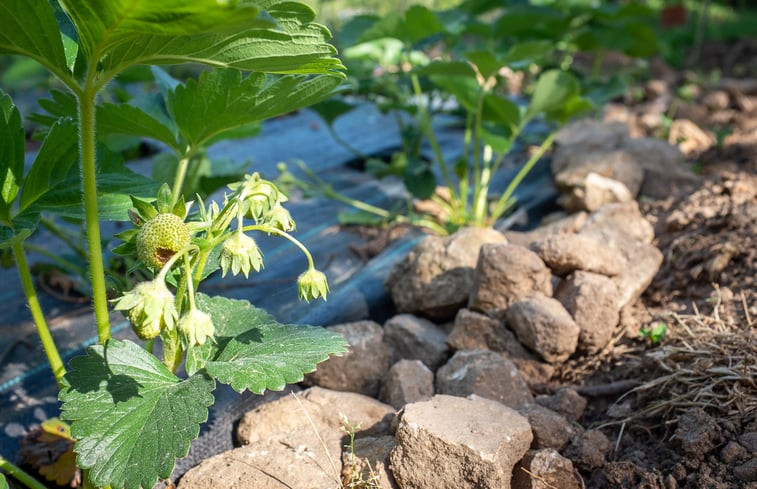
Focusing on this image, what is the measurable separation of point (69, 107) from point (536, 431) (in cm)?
117

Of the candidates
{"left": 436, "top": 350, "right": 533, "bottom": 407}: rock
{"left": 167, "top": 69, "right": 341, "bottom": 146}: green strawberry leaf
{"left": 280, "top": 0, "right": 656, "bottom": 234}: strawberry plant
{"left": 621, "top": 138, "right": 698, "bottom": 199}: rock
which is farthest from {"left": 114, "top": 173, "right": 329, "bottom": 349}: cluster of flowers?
{"left": 621, "top": 138, "right": 698, "bottom": 199}: rock

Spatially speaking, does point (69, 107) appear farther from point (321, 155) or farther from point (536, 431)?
point (321, 155)

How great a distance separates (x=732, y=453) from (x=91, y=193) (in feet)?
3.96

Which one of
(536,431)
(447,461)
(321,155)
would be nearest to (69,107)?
(447,461)

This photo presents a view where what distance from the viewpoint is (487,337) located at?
6.20 feet

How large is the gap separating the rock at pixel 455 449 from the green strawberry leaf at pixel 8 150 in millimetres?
820

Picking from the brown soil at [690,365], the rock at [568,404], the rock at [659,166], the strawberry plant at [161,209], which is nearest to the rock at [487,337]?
the brown soil at [690,365]

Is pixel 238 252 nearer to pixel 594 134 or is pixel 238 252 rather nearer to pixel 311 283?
pixel 311 283

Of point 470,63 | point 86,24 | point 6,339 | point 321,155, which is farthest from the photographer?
point 321,155

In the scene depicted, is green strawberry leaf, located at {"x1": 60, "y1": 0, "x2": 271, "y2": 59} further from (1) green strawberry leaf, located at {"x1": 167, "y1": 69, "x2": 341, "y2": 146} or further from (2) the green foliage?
(2) the green foliage

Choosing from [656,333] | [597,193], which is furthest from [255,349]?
[597,193]

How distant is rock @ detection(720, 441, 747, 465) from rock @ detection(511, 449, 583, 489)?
266mm

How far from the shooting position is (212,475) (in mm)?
1368

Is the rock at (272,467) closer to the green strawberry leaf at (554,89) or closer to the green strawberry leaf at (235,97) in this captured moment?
the green strawberry leaf at (235,97)
